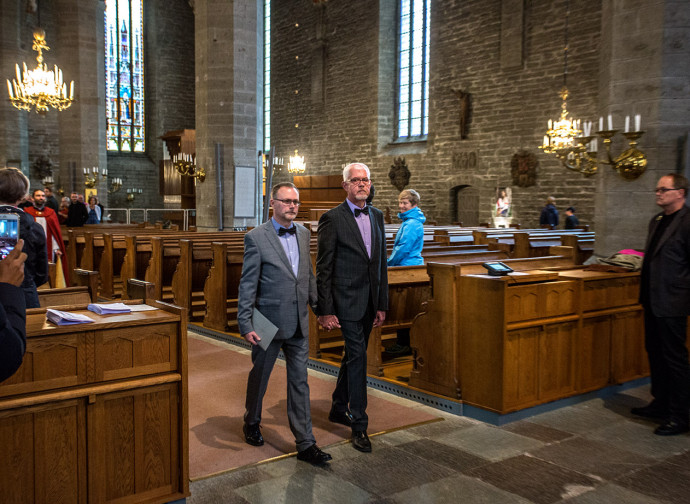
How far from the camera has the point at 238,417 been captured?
159 inches

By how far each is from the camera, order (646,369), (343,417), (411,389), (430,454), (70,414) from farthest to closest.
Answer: (646,369)
(411,389)
(343,417)
(430,454)
(70,414)

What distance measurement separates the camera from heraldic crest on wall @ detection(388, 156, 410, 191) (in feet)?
60.2

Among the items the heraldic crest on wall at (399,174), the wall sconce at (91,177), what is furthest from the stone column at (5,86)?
the heraldic crest on wall at (399,174)

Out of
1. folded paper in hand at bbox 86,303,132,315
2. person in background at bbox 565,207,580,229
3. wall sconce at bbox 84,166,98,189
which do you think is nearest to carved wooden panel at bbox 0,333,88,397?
folded paper in hand at bbox 86,303,132,315

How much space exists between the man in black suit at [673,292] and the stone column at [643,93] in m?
1.55

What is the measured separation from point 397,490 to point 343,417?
0.97 meters

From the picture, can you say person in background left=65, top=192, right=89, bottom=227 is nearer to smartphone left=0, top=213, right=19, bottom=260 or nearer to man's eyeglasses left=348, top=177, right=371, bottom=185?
man's eyeglasses left=348, top=177, right=371, bottom=185

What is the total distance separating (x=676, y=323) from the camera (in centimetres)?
396

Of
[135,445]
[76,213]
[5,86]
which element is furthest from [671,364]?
[5,86]

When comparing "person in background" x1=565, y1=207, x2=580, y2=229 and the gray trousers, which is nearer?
the gray trousers

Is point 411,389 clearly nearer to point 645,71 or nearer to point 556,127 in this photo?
point 645,71

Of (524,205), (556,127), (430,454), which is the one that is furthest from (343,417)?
(524,205)

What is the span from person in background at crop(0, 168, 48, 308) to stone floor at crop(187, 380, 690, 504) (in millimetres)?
1344

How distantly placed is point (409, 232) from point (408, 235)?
0.13 ft
